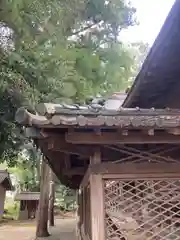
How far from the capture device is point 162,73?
18.7 ft

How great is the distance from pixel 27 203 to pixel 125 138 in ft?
96.9

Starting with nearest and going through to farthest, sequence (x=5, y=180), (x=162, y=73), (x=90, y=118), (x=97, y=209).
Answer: (x=90, y=118) → (x=97, y=209) → (x=162, y=73) → (x=5, y=180)

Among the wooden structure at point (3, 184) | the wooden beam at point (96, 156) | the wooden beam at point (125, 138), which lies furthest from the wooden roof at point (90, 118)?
the wooden structure at point (3, 184)

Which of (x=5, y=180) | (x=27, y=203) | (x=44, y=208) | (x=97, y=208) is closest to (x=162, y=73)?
(x=97, y=208)

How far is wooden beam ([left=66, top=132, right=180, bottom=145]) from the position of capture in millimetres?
3643

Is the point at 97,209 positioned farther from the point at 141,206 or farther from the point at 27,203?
the point at 27,203

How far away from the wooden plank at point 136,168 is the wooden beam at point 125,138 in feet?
0.99

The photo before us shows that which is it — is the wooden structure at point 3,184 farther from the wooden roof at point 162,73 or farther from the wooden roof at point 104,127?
the wooden roof at point 104,127

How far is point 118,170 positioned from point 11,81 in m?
5.25

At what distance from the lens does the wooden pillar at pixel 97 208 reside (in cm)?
366

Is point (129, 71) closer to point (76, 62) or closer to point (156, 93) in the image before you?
point (76, 62)

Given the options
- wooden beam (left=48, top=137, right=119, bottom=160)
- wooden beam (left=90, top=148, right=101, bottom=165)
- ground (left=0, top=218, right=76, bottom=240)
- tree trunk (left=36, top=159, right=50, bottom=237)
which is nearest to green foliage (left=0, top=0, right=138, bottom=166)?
wooden beam (left=48, top=137, right=119, bottom=160)

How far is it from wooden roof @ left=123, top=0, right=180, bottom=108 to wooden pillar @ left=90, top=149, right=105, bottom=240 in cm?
226

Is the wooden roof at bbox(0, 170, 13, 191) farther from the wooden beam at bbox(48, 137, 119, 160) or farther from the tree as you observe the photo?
the wooden beam at bbox(48, 137, 119, 160)
